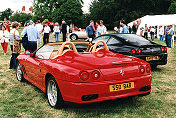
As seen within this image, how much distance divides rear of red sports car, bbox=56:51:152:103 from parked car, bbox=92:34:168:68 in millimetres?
Result: 3158

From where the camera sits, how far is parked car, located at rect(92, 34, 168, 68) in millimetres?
7180

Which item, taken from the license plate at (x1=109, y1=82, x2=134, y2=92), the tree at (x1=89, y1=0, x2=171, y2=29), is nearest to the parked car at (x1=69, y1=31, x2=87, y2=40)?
the license plate at (x1=109, y1=82, x2=134, y2=92)

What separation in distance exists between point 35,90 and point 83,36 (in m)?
19.1

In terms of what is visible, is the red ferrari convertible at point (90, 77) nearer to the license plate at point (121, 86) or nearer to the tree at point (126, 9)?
the license plate at point (121, 86)

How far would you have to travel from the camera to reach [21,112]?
4.07 m

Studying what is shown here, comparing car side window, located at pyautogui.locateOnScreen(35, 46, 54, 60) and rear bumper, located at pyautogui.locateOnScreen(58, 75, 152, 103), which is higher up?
car side window, located at pyautogui.locateOnScreen(35, 46, 54, 60)

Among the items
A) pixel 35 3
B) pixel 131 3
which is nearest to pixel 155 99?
pixel 131 3

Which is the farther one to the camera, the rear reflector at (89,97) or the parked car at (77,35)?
the parked car at (77,35)

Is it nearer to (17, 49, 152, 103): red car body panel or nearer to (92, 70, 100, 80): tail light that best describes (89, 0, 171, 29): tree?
(17, 49, 152, 103): red car body panel

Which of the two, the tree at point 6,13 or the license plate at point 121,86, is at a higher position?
the tree at point 6,13

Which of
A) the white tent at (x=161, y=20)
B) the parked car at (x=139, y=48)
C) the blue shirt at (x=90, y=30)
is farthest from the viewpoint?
the white tent at (x=161, y=20)

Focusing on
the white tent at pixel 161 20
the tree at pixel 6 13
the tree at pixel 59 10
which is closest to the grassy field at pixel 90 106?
the white tent at pixel 161 20

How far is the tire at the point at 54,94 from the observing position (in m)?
3.95

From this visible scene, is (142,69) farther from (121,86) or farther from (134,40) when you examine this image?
(134,40)
